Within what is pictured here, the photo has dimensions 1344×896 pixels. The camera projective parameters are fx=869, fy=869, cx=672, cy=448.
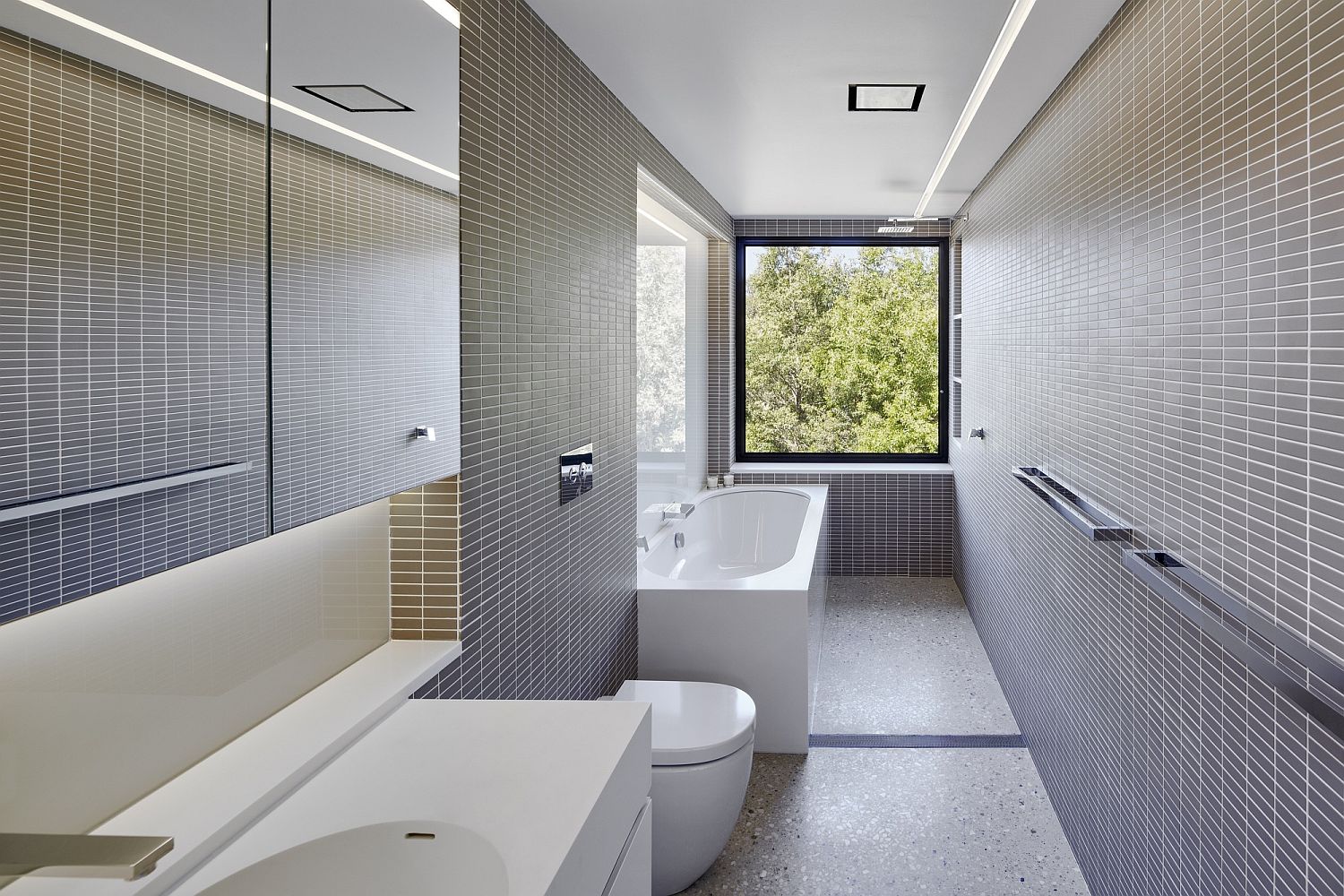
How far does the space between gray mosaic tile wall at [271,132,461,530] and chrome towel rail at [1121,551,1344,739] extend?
4.65 ft

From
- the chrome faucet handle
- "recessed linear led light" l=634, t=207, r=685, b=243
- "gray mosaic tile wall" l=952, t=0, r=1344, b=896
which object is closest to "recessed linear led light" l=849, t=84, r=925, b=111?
"gray mosaic tile wall" l=952, t=0, r=1344, b=896

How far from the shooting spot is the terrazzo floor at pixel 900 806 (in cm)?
238

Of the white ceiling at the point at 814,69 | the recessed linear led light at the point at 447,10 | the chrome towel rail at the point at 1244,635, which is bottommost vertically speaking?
the chrome towel rail at the point at 1244,635

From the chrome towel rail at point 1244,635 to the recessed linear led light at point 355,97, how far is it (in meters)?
1.64

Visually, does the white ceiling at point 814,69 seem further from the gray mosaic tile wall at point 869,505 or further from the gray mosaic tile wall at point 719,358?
the gray mosaic tile wall at point 869,505

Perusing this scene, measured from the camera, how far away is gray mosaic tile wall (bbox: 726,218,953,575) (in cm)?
558

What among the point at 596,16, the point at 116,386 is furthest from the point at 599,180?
the point at 116,386

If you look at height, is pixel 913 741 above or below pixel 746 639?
below

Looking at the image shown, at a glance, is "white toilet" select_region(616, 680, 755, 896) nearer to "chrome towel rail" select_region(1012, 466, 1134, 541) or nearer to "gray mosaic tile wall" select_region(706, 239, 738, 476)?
"chrome towel rail" select_region(1012, 466, 1134, 541)

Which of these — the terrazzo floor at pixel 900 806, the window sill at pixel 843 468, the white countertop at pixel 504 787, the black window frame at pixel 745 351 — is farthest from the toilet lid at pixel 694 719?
the black window frame at pixel 745 351

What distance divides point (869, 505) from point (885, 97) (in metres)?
3.21

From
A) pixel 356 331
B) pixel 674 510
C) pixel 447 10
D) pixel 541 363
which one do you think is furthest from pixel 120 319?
pixel 674 510

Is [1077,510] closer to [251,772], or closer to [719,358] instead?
[251,772]

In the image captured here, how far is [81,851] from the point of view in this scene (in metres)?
0.77
